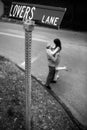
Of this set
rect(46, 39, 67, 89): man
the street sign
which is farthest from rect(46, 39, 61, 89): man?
the street sign

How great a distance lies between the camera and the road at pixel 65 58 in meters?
4.98

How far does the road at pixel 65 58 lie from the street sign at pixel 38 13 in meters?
2.97

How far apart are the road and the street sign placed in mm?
2969

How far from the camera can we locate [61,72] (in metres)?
6.55

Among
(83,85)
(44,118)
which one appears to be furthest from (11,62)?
(44,118)

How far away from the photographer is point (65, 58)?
786 centimetres

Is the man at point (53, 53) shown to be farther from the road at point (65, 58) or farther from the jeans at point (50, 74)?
the road at point (65, 58)

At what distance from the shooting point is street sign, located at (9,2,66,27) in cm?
162

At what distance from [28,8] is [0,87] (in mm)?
3649

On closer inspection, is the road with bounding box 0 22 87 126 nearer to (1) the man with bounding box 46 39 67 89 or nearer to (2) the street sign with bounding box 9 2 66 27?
(1) the man with bounding box 46 39 67 89

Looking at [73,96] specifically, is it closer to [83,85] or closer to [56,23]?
[83,85]

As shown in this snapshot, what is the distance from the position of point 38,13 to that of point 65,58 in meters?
6.19

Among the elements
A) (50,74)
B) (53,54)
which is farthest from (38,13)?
(50,74)

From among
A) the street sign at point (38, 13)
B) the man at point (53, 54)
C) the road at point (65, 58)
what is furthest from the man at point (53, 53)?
the street sign at point (38, 13)
